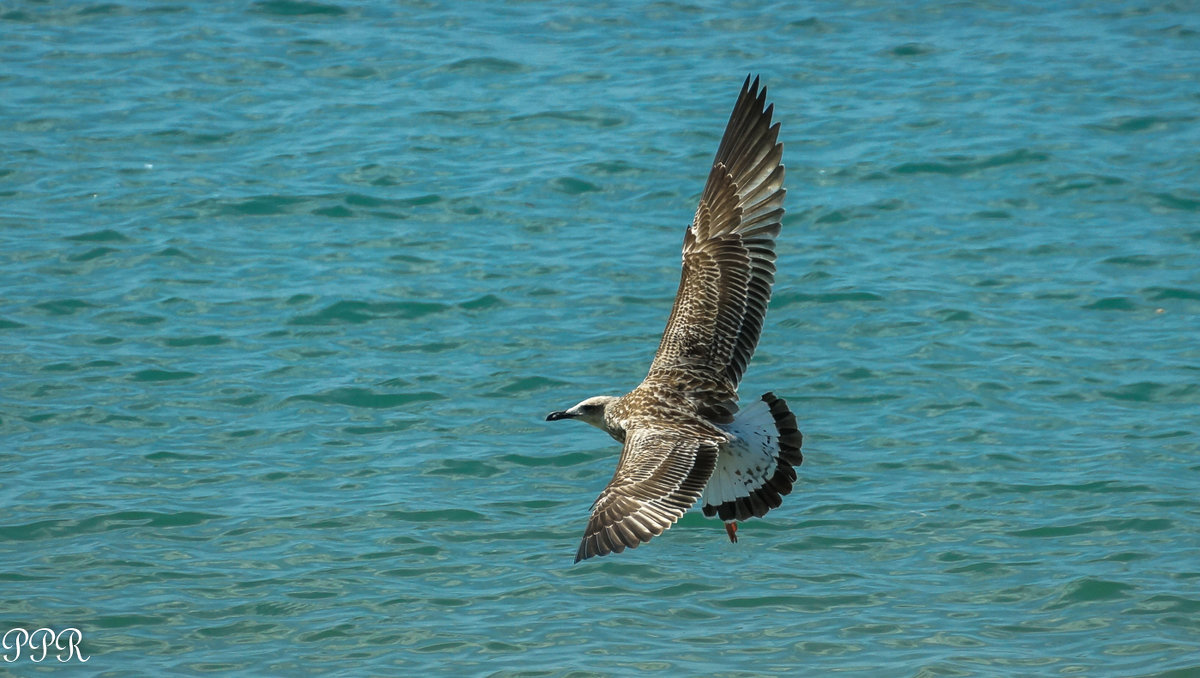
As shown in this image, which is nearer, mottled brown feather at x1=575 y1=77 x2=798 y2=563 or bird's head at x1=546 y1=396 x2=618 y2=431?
mottled brown feather at x1=575 y1=77 x2=798 y2=563

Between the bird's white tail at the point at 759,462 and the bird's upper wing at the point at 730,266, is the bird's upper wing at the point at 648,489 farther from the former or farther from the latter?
the bird's upper wing at the point at 730,266

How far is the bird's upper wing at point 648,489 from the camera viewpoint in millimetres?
6469

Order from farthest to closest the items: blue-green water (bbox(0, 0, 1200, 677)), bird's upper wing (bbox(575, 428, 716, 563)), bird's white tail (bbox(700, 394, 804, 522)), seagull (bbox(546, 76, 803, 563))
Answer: blue-green water (bbox(0, 0, 1200, 677))
bird's white tail (bbox(700, 394, 804, 522))
seagull (bbox(546, 76, 803, 563))
bird's upper wing (bbox(575, 428, 716, 563))

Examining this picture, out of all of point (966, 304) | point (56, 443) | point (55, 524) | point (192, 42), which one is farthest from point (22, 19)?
point (966, 304)

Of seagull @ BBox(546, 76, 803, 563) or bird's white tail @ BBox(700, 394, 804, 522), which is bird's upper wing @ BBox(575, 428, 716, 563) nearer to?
seagull @ BBox(546, 76, 803, 563)

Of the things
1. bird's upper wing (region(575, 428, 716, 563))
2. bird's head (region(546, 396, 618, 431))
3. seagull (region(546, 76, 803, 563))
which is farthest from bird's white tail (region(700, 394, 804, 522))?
bird's head (region(546, 396, 618, 431))

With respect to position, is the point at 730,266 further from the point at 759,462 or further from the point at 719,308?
the point at 759,462

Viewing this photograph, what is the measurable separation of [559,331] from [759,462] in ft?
12.3

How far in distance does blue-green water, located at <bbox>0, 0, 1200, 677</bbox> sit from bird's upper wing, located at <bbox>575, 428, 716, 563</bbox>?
1.21 meters

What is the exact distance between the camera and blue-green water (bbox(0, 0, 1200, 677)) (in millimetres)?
8094

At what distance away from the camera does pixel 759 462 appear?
24.6 feet

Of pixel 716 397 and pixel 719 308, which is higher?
pixel 719 308

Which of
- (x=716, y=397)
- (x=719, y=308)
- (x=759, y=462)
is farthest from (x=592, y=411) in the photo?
(x=759, y=462)

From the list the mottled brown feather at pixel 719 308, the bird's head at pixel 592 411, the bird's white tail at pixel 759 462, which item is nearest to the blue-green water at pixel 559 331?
the bird's white tail at pixel 759 462
